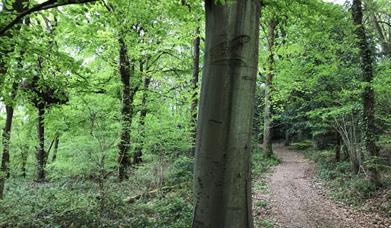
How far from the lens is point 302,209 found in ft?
27.5

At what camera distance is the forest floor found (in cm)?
725

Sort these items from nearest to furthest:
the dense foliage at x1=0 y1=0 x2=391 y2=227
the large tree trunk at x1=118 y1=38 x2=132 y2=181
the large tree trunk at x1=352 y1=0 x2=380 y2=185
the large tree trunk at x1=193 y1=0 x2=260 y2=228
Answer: the large tree trunk at x1=193 y1=0 x2=260 y2=228, the dense foliage at x1=0 y1=0 x2=391 y2=227, the large tree trunk at x1=352 y1=0 x2=380 y2=185, the large tree trunk at x1=118 y1=38 x2=132 y2=181

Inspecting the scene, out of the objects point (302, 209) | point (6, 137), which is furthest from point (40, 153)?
point (302, 209)

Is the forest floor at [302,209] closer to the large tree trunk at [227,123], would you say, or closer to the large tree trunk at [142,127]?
the large tree trunk at [227,123]

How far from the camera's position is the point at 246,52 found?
3385mm

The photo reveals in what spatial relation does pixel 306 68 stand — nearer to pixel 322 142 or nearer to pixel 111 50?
pixel 111 50

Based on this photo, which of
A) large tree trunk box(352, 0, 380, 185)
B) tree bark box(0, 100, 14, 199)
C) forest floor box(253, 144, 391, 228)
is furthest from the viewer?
tree bark box(0, 100, 14, 199)

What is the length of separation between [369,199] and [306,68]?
584cm

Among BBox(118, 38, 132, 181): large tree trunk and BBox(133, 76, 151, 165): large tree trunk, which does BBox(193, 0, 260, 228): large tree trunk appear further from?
BBox(118, 38, 132, 181): large tree trunk

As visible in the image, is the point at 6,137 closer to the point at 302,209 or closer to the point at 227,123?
the point at 302,209

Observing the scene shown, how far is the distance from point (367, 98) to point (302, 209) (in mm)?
4485

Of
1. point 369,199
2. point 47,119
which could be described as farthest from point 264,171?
point 47,119

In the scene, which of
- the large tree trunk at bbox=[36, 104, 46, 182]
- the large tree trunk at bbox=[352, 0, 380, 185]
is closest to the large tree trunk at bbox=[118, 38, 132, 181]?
the large tree trunk at bbox=[36, 104, 46, 182]

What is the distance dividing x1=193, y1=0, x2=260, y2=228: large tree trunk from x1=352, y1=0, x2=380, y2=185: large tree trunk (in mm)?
8071
